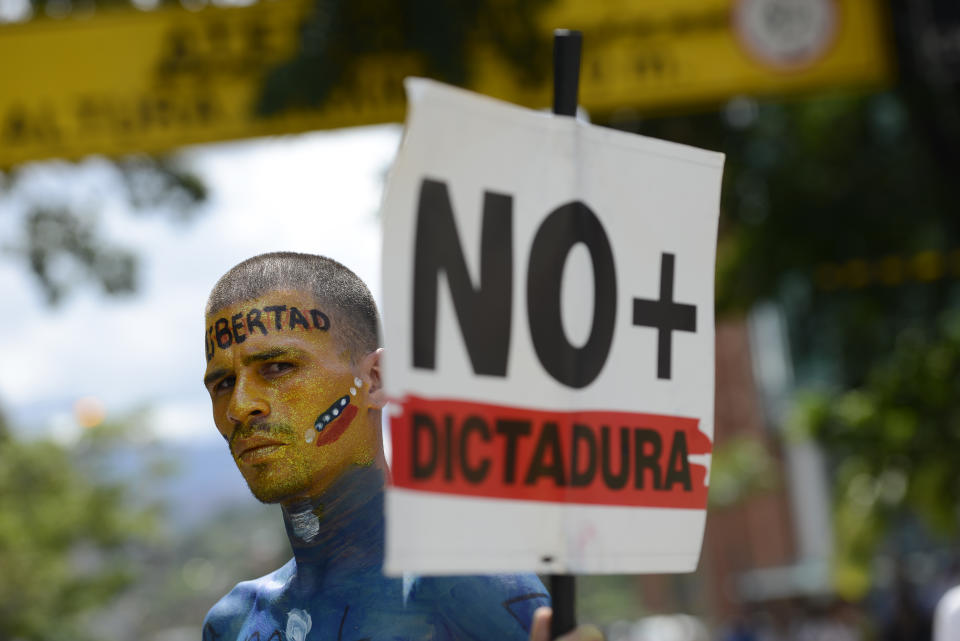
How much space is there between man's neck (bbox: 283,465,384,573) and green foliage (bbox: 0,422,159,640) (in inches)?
704

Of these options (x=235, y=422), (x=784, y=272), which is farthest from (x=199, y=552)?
(x=235, y=422)

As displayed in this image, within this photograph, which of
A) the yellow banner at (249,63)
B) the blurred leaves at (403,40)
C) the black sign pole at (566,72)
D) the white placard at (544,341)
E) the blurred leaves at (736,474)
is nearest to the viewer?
the white placard at (544,341)

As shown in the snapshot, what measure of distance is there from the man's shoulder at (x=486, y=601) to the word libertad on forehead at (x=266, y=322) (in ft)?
1.64

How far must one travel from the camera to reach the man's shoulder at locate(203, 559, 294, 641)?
2.72 m

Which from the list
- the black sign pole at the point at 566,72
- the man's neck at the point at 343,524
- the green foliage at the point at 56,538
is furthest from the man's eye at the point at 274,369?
the green foliage at the point at 56,538

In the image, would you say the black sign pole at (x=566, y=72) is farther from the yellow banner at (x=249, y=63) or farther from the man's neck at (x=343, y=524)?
the yellow banner at (x=249, y=63)

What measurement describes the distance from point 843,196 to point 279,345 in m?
9.29

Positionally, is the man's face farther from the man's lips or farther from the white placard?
the white placard

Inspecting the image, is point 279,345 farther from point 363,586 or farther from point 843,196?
point 843,196

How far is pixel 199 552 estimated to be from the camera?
77.2 metres

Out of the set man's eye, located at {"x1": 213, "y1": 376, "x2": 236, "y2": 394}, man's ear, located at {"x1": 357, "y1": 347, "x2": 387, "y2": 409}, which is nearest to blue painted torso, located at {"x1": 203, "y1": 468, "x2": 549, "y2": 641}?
man's ear, located at {"x1": 357, "y1": 347, "x2": 387, "y2": 409}

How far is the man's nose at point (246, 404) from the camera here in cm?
253

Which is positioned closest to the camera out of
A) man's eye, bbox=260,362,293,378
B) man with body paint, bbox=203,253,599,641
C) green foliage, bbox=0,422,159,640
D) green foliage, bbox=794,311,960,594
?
man with body paint, bbox=203,253,599,641

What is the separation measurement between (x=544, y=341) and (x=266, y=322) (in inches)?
24.0
